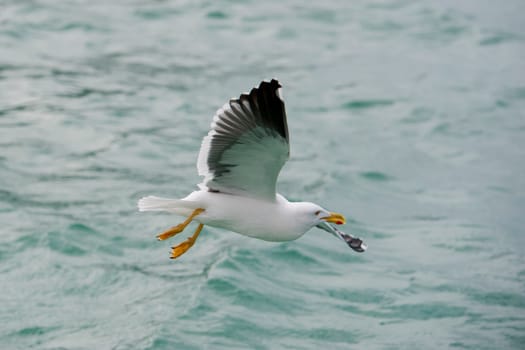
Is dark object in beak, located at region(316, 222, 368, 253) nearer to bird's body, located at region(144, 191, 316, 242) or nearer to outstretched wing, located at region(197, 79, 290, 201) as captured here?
bird's body, located at region(144, 191, 316, 242)

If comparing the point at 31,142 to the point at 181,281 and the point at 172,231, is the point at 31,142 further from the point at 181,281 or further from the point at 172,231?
the point at 172,231

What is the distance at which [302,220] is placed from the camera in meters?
5.85

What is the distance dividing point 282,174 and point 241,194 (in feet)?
17.3

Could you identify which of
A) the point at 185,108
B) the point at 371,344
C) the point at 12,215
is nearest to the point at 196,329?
the point at 371,344

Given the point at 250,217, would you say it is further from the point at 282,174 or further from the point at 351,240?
the point at 282,174

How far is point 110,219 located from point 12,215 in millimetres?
934

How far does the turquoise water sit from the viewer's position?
8.67m

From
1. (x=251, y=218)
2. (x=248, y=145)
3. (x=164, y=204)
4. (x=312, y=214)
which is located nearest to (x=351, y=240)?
(x=312, y=214)

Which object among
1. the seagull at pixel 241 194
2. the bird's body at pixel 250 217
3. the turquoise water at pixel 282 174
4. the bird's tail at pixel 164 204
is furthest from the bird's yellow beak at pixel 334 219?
the turquoise water at pixel 282 174

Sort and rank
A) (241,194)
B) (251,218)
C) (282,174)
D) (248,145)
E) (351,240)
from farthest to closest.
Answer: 1. (282,174)
2. (351,240)
3. (241,194)
4. (251,218)
5. (248,145)

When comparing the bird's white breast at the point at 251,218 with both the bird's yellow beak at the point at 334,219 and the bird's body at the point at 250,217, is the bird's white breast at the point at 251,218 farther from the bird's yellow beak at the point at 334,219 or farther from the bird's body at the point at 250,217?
the bird's yellow beak at the point at 334,219

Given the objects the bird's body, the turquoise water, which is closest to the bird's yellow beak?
the bird's body

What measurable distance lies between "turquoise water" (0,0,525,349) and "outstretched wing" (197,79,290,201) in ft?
8.29

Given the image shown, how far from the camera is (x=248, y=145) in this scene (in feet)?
18.3
